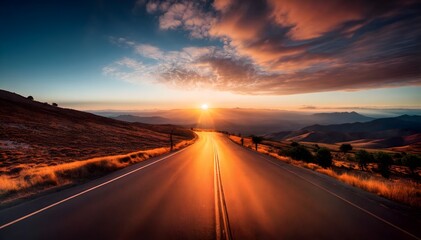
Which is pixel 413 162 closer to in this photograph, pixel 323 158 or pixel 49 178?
pixel 323 158

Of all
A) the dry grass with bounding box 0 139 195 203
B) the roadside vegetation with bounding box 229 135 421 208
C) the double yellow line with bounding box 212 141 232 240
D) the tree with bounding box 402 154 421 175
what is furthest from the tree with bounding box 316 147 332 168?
the dry grass with bounding box 0 139 195 203

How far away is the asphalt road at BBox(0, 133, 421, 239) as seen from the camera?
202 inches

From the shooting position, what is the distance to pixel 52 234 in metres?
5.00

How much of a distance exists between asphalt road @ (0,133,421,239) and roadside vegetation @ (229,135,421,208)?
3.70 ft

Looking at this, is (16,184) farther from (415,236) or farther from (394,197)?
(394,197)

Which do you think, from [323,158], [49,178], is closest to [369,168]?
[323,158]

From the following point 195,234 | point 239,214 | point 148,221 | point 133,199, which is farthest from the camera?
point 133,199

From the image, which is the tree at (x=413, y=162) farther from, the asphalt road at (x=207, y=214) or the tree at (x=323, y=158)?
the asphalt road at (x=207, y=214)

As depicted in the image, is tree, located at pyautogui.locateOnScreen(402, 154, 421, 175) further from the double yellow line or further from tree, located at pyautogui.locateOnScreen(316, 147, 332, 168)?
the double yellow line

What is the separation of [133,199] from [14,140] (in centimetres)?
3169

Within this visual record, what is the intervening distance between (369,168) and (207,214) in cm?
4846

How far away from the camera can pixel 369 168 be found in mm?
41906

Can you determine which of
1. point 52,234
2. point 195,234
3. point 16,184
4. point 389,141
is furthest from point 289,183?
point 389,141

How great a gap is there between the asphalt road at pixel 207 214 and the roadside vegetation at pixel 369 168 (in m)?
1.13
